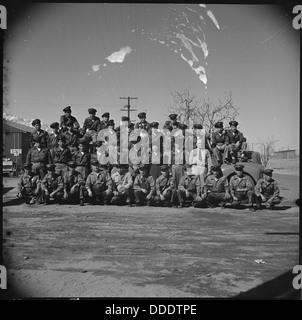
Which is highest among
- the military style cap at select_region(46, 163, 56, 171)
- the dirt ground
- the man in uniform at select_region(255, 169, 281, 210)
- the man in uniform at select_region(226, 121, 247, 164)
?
the man in uniform at select_region(226, 121, 247, 164)

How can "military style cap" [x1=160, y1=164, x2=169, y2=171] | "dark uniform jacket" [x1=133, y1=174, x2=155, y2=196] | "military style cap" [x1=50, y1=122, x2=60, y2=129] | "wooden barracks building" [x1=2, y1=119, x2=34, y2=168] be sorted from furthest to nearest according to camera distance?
"dark uniform jacket" [x1=133, y1=174, x2=155, y2=196]
"military style cap" [x1=160, y1=164, x2=169, y2=171]
"military style cap" [x1=50, y1=122, x2=60, y2=129]
"wooden barracks building" [x1=2, y1=119, x2=34, y2=168]

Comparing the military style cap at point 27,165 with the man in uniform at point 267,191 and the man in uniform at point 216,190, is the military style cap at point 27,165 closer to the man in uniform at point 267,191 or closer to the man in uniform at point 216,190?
the man in uniform at point 216,190

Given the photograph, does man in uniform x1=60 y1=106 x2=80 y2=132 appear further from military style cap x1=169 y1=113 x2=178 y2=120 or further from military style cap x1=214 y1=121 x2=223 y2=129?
military style cap x1=214 y1=121 x2=223 y2=129

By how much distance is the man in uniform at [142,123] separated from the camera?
352 cm

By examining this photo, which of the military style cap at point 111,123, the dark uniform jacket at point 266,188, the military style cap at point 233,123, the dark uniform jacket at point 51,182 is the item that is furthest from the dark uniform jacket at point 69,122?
the dark uniform jacket at point 266,188

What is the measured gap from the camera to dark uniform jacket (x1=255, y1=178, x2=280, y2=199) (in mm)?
3613

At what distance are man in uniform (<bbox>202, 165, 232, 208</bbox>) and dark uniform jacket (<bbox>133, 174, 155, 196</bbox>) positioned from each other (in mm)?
611

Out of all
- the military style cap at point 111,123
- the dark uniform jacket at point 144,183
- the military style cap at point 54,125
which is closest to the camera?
the military style cap at point 54,125

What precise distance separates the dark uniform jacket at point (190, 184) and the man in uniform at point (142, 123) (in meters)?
0.69

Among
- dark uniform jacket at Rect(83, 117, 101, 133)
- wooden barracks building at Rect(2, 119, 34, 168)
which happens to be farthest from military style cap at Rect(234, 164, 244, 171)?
wooden barracks building at Rect(2, 119, 34, 168)

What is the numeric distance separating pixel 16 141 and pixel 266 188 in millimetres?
2765
